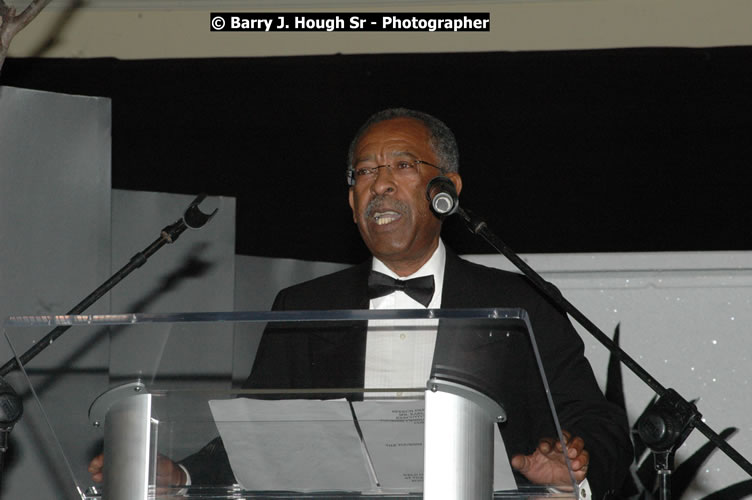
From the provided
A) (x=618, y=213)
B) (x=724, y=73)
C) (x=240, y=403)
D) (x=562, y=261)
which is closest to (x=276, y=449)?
(x=240, y=403)

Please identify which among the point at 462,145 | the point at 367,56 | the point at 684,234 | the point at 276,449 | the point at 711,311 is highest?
the point at 367,56

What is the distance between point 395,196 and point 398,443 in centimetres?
109

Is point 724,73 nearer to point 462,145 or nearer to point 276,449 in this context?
point 462,145

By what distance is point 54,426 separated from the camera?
5.21 feet

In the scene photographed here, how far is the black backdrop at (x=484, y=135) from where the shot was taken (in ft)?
14.4

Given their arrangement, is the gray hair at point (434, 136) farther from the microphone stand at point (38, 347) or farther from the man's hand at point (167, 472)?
the man's hand at point (167, 472)

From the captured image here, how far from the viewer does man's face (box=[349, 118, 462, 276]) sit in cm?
248

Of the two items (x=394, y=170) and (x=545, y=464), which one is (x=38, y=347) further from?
(x=394, y=170)

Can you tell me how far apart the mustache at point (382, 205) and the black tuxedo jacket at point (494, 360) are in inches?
7.6

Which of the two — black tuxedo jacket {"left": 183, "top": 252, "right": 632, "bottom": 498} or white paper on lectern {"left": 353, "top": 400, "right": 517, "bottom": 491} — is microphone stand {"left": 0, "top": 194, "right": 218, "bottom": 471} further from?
white paper on lectern {"left": 353, "top": 400, "right": 517, "bottom": 491}

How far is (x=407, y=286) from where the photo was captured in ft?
7.84

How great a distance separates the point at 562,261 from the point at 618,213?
1.36 metres

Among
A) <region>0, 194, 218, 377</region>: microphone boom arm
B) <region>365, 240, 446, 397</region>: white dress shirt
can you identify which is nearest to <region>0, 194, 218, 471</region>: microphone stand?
<region>0, 194, 218, 377</region>: microphone boom arm

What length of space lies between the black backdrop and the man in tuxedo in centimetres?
169
